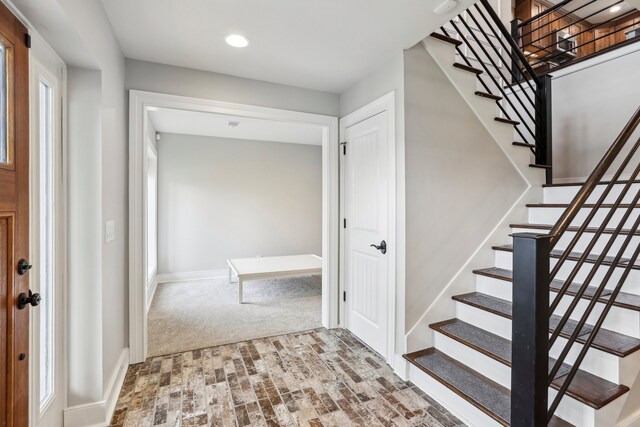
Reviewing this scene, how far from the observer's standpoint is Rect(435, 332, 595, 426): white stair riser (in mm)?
1508

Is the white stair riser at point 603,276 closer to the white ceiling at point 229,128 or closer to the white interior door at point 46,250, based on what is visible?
the white interior door at point 46,250

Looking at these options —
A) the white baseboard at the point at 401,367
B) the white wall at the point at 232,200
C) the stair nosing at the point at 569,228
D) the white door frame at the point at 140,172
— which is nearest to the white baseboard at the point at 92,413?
the white door frame at the point at 140,172

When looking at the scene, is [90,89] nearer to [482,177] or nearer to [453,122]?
[453,122]

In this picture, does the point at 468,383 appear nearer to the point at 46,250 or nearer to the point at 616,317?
the point at 616,317

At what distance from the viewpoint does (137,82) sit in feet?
8.32

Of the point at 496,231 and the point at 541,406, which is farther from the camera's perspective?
the point at 496,231

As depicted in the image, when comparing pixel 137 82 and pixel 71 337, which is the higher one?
pixel 137 82

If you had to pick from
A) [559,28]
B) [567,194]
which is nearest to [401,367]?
[567,194]

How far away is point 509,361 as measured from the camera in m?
1.80

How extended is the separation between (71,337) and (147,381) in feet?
2.48

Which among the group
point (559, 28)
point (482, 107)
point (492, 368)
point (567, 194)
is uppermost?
point (559, 28)

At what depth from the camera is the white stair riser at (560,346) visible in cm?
157

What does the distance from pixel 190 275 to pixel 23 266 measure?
4262 millimetres

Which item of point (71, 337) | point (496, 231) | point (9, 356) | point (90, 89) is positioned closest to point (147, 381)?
point (71, 337)
